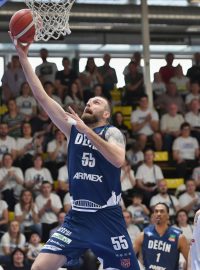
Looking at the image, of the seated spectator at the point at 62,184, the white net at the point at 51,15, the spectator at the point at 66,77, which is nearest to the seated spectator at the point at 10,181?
the seated spectator at the point at 62,184

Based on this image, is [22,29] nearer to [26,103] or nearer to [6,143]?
[6,143]

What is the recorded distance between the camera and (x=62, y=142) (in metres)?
15.3

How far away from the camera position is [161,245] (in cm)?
1061

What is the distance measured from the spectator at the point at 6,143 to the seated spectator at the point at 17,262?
283 centimetres

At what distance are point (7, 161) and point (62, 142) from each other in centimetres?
149

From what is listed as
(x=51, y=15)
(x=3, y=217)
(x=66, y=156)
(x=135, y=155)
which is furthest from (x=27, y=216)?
(x=51, y=15)

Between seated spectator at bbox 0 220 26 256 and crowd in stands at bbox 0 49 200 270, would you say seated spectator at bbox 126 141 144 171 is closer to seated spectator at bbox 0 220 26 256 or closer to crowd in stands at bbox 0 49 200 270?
crowd in stands at bbox 0 49 200 270

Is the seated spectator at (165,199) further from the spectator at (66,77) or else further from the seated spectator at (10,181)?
the spectator at (66,77)

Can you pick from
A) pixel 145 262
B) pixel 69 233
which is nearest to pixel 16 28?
pixel 69 233

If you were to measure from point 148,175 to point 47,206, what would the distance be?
2291mm

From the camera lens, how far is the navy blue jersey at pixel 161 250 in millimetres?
10516

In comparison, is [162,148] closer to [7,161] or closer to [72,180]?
[7,161]

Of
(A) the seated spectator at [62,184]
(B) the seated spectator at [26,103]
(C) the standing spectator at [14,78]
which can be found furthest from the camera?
(C) the standing spectator at [14,78]

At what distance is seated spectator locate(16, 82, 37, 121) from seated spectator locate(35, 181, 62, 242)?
8.54ft
